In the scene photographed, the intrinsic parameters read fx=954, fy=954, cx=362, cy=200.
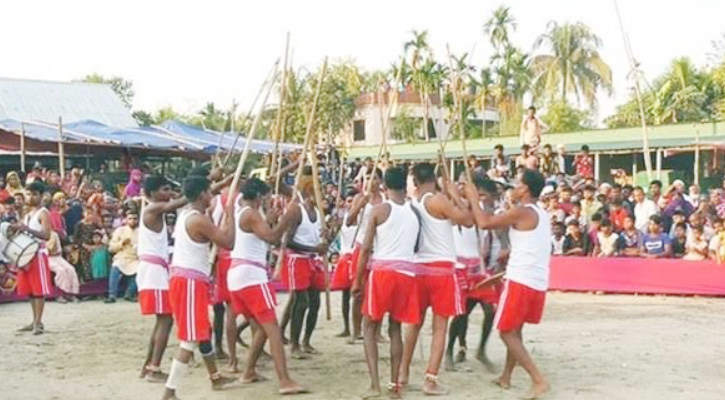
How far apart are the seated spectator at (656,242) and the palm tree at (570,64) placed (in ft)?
114

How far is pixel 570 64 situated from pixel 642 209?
3458 centimetres

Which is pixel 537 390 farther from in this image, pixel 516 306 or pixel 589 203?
pixel 589 203

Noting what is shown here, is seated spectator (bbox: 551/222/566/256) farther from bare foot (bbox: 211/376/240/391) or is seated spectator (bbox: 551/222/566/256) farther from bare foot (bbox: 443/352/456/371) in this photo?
bare foot (bbox: 211/376/240/391)

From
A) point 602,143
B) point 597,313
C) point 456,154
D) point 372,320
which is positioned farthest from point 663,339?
point 456,154

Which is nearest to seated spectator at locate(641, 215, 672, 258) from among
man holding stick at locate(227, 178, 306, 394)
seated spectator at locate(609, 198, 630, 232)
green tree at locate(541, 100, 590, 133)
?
seated spectator at locate(609, 198, 630, 232)

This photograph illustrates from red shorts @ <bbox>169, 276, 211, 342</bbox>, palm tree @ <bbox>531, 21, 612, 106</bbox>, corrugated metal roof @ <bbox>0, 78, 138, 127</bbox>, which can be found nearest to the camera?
red shorts @ <bbox>169, 276, 211, 342</bbox>

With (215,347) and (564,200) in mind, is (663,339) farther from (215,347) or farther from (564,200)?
(564,200)

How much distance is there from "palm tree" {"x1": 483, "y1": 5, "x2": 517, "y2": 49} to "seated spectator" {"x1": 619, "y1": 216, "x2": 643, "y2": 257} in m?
32.4

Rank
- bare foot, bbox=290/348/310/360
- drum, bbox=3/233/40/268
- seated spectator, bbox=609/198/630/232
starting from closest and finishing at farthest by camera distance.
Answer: bare foot, bbox=290/348/310/360 → drum, bbox=3/233/40/268 → seated spectator, bbox=609/198/630/232

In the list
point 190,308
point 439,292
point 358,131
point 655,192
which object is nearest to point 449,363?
point 439,292

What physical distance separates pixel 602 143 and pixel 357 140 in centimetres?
2062

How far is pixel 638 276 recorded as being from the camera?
15023 millimetres

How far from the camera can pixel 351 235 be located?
10859mm

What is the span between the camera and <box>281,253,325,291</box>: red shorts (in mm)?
9422
